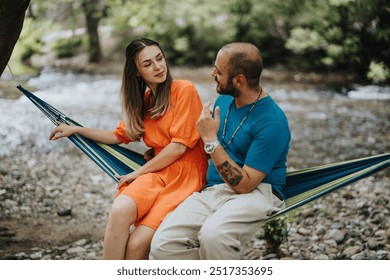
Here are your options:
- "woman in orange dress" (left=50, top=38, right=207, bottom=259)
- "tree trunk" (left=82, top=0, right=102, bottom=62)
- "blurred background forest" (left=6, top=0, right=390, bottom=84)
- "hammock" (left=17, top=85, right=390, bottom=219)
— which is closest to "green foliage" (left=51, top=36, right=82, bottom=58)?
"blurred background forest" (left=6, top=0, right=390, bottom=84)

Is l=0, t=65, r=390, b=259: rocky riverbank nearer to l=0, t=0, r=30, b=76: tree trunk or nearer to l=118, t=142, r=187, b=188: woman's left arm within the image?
l=118, t=142, r=187, b=188: woman's left arm

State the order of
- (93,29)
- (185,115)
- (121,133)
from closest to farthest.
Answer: (185,115), (121,133), (93,29)

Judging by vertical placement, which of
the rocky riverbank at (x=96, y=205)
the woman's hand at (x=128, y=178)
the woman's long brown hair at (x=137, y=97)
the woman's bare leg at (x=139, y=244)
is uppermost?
the woman's long brown hair at (x=137, y=97)

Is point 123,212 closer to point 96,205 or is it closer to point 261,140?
point 261,140

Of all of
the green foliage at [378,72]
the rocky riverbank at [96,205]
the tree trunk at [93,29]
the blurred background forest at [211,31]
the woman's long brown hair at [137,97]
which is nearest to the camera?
the woman's long brown hair at [137,97]

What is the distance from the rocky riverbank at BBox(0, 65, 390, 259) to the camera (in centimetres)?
275

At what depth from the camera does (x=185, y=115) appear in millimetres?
2012

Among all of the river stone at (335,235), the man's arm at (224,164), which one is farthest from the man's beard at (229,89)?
the river stone at (335,235)

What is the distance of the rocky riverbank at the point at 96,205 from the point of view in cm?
275

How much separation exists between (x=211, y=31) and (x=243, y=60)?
947 centimetres

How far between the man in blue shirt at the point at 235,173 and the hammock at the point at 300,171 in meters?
0.13

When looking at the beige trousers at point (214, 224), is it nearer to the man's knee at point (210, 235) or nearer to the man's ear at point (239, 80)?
the man's knee at point (210, 235)

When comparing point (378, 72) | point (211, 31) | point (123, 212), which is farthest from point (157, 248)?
point (211, 31)
